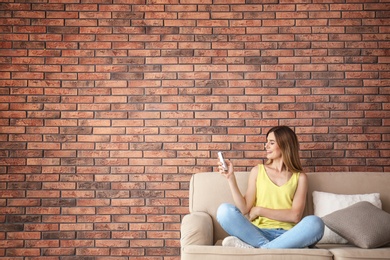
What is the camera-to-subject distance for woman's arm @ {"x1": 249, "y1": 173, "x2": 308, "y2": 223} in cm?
327

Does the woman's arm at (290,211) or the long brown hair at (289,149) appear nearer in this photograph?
the woman's arm at (290,211)

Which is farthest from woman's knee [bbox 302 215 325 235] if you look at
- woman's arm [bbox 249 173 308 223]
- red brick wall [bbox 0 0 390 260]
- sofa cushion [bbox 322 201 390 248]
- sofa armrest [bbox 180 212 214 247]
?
red brick wall [bbox 0 0 390 260]

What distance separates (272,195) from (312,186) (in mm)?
381

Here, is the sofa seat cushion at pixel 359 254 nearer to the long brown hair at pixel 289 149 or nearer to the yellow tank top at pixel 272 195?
the yellow tank top at pixel 272 195

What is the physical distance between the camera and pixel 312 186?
11.8ft

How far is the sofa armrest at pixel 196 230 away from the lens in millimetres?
2965

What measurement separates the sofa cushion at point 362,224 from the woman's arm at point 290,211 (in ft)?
0.61

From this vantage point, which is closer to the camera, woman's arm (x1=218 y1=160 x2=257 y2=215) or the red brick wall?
woman's arm (x1=218 y1=160 x2=257 y2=215)

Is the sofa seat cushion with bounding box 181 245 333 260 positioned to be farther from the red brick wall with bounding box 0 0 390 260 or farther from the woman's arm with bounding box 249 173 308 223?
the red brick wall with bounding box 0 0 390 260

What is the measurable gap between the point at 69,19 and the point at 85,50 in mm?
284

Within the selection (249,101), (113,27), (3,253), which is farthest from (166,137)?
(3,253)

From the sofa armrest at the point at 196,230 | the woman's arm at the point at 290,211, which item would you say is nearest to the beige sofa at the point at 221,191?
the sofa armrest at the point at 196,230

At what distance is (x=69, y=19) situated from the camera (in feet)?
13.4

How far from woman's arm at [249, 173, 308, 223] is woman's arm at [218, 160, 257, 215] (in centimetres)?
7
